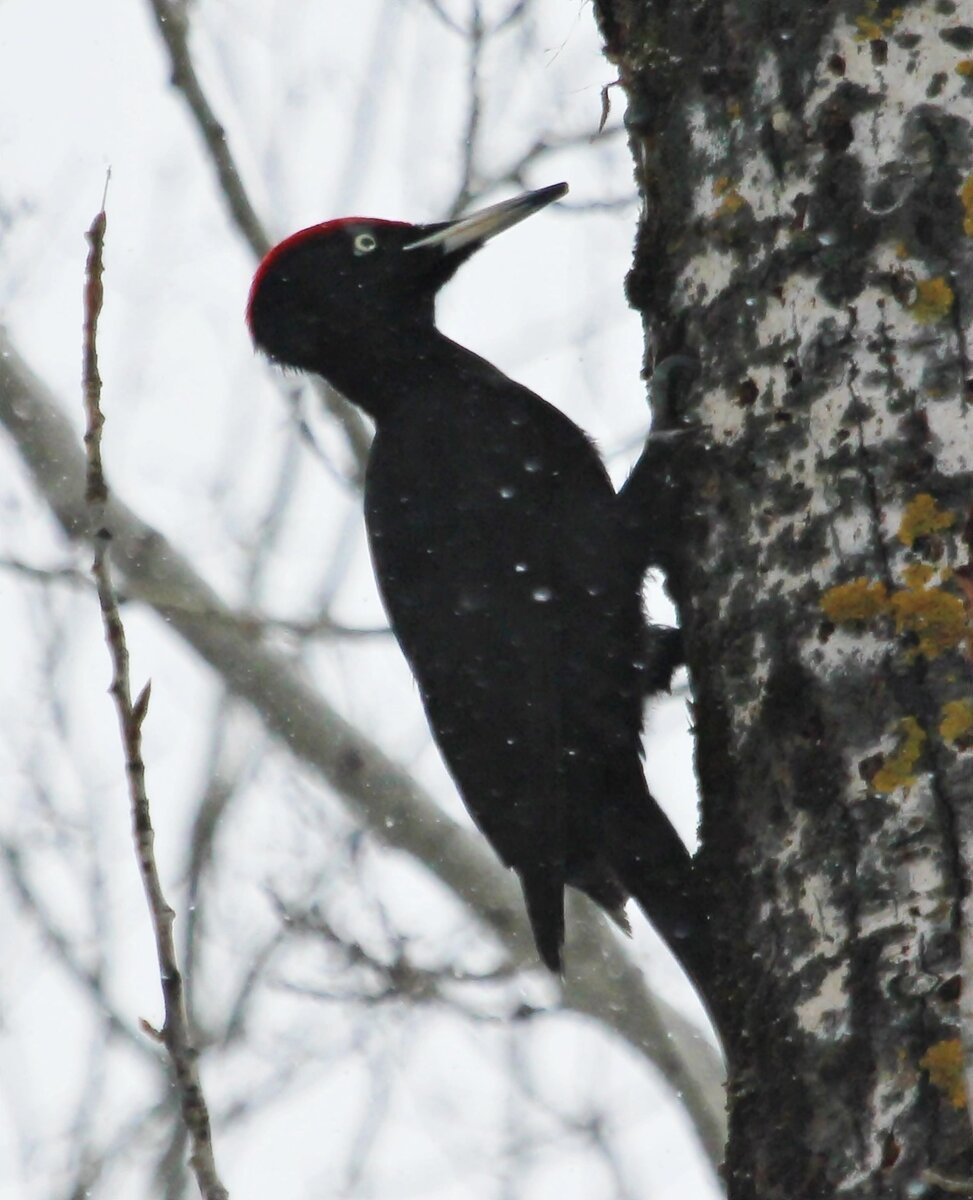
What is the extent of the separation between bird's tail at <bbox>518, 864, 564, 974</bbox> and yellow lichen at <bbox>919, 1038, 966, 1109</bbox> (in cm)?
135

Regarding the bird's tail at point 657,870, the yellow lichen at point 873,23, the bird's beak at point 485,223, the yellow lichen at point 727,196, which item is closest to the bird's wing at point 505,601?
the bird's tail at point 657,870

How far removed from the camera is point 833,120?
2148 mm

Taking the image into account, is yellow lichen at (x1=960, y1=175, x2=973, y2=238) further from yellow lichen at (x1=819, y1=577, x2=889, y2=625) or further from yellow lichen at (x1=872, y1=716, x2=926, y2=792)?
yellow lichen at (x1=872, y1=716, x2=926, y2=792)

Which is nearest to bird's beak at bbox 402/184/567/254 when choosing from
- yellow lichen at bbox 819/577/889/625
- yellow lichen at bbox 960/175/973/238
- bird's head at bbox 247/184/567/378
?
bird's head at bbox 247/184/567/378

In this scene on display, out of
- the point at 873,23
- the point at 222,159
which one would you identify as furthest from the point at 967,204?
the point at 222,159

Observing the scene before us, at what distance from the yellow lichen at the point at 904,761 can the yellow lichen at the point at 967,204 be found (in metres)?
0.62

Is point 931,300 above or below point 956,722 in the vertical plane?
above

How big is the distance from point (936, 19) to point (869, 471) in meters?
0.62

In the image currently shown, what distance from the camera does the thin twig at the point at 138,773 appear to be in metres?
1.46

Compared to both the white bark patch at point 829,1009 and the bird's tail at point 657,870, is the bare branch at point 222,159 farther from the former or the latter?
the white bark patch at point 829,1009

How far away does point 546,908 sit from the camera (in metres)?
2.96

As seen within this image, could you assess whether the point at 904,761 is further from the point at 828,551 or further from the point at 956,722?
the point at 828,551

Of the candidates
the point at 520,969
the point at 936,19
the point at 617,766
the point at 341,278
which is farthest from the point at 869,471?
the point at 520,969

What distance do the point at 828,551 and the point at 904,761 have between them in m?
0.31
